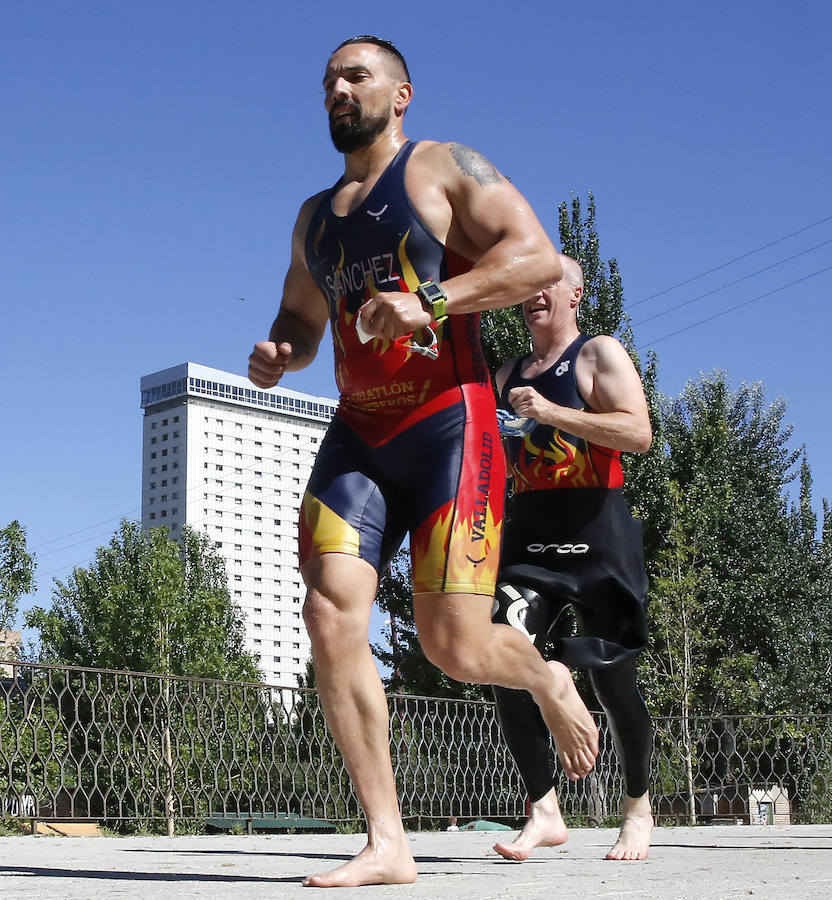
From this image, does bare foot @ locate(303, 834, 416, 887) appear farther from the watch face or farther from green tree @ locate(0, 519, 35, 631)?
green tree @ locate(0, 519, 35, 631)

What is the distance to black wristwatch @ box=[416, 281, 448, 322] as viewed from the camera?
2.89 metres

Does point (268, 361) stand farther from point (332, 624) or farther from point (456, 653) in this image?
point (456, 653)

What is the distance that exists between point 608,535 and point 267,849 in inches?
77.2

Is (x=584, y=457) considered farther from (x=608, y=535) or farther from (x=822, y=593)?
(x=822, y=593)

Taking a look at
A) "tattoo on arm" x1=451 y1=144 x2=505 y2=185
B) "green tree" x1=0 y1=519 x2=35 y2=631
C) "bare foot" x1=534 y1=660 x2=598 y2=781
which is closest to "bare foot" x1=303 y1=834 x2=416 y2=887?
"bare foot" x1=534 y1=660 x2=598 y2=781

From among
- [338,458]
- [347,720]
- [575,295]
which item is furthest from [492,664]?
[575,295]

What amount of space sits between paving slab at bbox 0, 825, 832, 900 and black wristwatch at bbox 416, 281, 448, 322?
1.32 meters

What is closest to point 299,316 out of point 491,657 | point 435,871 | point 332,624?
point 332,624

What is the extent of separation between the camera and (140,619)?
113 ft

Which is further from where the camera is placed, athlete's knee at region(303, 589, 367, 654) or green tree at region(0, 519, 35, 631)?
green tree at region(0, 519, 35, 631)

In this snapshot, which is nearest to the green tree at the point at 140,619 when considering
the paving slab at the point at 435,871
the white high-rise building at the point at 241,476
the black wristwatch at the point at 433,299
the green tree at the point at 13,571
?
the green tree at the point at 13,571

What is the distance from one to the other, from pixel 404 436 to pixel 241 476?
6749 inches

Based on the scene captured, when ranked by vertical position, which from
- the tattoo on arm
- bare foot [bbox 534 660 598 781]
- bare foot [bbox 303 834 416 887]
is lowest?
bare foot [bbox 303 834 416 887]

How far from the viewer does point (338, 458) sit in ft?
10.5
